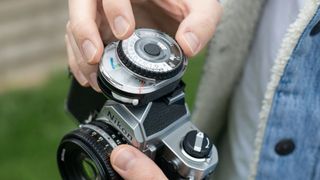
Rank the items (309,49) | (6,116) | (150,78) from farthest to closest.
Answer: (6,116)
(309,49)
(150,78)

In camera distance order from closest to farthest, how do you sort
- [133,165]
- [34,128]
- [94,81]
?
1. [133,165]
2. [94,81]
3. [34,128]

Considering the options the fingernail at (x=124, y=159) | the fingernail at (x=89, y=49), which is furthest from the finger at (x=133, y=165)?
the fingernail at (x=89, y=49)

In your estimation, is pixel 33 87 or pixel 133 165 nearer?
pixel 133 165

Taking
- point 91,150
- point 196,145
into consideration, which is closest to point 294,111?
point 196,145

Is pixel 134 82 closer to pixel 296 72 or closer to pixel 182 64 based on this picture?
pixel 182 64

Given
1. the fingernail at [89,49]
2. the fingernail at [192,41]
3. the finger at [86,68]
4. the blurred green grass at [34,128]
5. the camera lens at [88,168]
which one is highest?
the fingernail at [89,49]

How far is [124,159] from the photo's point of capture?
0.83m

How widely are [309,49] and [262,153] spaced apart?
157mm

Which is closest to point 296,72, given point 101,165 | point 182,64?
point 182,64

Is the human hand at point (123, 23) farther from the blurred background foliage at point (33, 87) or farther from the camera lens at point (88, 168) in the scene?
the blurred background foliage at point (33, 87)

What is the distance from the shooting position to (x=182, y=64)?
87 centimetres

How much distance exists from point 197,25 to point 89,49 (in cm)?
15

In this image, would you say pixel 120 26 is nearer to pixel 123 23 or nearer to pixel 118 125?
pixel 123 23

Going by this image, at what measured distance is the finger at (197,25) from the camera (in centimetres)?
89
